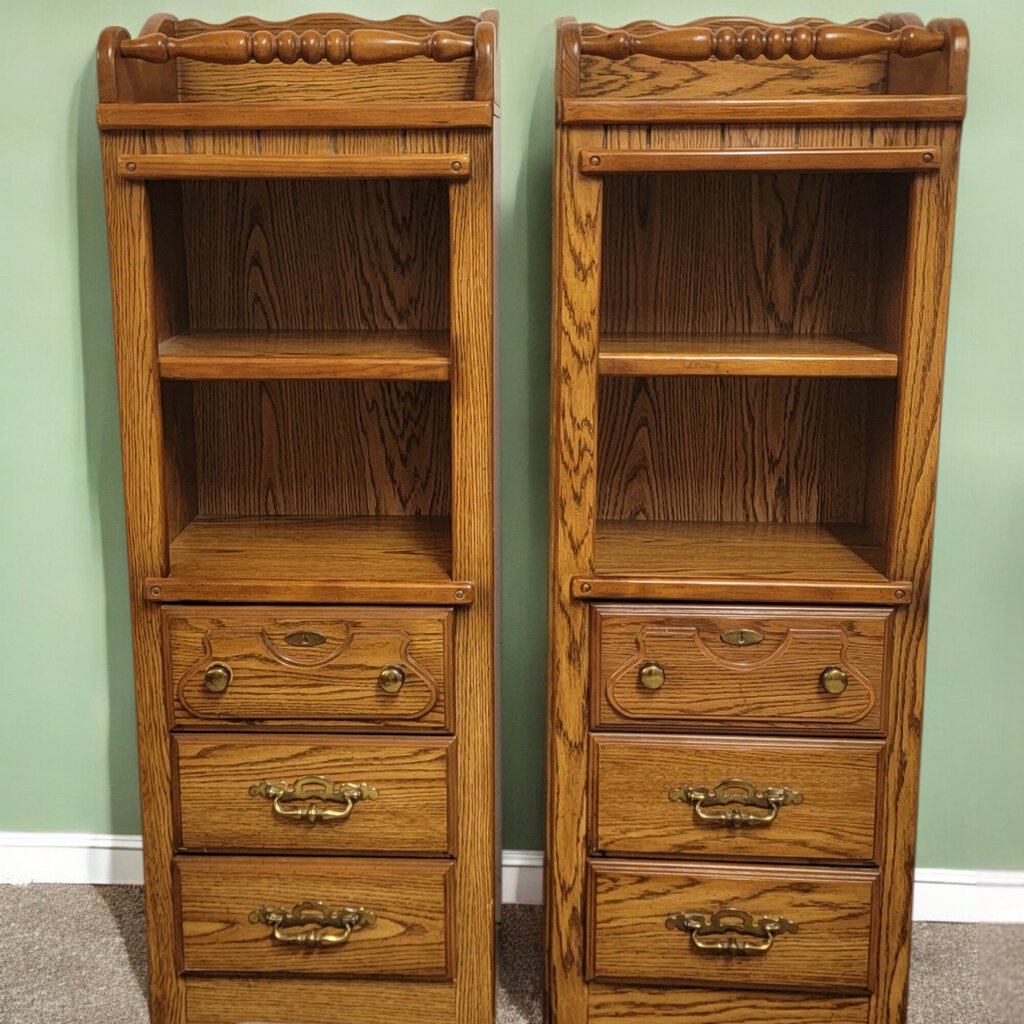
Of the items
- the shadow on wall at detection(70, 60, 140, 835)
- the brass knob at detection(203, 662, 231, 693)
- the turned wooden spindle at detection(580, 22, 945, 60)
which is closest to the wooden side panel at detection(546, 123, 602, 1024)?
the turned wooden spindle at detection(580, 22, 945, 60)

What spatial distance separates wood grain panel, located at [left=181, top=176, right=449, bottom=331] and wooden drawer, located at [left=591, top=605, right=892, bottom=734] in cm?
59

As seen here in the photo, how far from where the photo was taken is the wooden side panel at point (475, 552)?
158 centimetres

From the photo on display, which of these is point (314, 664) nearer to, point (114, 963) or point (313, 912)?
point (313, 912)

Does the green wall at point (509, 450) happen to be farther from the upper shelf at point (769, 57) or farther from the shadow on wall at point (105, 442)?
the upper shelf at point (769, 57)

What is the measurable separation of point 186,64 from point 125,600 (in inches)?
33.6

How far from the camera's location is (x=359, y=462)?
6.42ft

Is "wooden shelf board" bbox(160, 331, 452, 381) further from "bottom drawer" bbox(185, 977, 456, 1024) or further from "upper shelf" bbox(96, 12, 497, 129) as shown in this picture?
"bottom drawer" bbox(185, 977, 456, 1024)

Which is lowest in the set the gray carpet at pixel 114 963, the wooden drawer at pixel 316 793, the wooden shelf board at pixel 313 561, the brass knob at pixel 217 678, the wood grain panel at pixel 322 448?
the gray carpet at pixel 114 963

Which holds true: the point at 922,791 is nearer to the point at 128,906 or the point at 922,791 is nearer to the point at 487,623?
the point at 487,623

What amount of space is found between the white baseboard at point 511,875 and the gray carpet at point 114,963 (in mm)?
22

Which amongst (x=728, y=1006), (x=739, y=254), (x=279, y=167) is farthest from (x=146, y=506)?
(x=728, y=1006)

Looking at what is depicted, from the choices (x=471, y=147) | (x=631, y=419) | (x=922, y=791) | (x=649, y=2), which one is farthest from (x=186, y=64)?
(x=922, y=791)

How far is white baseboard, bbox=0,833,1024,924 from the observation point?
2.10 meters

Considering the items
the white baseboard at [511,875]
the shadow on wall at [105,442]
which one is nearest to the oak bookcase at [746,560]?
the white baseboard at [511,875]
